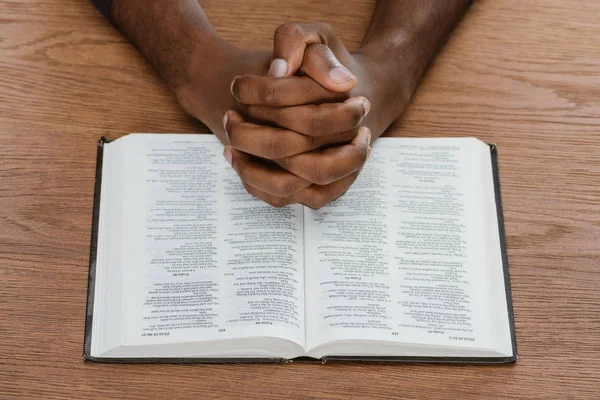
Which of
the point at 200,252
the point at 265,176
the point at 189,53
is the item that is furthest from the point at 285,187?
the point at 189,53

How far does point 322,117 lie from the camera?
73cm

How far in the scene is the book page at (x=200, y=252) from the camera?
74cm

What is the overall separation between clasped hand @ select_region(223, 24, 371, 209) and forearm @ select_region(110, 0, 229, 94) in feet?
0.53

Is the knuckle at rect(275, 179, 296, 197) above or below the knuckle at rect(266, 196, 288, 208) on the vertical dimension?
above

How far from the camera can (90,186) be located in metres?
0.86

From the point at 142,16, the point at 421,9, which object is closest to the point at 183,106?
the point at 142,16

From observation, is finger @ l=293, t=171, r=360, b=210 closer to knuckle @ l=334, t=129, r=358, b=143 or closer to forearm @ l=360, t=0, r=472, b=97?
knuckle @ l=334, t=129, r=358, b=143

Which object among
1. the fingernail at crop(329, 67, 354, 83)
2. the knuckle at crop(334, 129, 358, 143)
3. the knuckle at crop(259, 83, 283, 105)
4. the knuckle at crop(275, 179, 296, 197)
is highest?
the fingernail at crop(329, 67, 354, 83)

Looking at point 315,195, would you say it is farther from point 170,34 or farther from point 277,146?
point 170,34

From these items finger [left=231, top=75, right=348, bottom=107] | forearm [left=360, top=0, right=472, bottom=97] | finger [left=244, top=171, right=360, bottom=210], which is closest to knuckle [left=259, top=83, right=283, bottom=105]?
finger [left=231, top=75, right=348, bottom=107]

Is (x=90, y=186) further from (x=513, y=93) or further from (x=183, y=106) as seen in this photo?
(x=513, y=93)

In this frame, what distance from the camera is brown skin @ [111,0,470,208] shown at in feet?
2.45

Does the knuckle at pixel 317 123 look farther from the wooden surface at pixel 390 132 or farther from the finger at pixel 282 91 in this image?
the wooden surface at pixel 390 132

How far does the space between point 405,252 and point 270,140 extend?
0.22m
